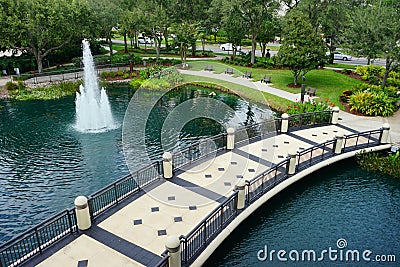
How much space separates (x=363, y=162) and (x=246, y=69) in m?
24.0

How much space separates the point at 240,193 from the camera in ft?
40.3

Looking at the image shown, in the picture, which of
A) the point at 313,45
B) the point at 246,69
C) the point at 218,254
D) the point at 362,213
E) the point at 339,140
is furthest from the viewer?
the point at 246,69

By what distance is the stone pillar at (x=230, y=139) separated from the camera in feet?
56.2

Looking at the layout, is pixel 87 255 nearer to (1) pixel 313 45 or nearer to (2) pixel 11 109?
(2) pixel 11 109

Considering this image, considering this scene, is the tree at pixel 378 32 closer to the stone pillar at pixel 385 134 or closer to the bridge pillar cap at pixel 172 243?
the stone pillar at pixel 385 134

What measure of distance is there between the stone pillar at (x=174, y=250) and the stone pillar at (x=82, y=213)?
134 inches

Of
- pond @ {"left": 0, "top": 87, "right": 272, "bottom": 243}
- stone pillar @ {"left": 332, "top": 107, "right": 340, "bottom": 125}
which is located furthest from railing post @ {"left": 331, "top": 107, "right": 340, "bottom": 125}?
pond @ {"left": 0, "top": 87, "right": 272, "bottom": 243}

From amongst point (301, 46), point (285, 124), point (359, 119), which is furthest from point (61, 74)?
point (359, 119)

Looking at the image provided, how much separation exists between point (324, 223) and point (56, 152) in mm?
13905

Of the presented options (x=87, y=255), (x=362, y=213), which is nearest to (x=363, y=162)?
(x=362, y=213)

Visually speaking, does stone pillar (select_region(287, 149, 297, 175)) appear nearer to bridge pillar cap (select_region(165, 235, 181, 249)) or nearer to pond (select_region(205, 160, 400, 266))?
pond (select_region(205, 160, 400, 266))

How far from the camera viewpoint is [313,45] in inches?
1136

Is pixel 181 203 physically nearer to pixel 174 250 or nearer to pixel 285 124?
pixel 174 250

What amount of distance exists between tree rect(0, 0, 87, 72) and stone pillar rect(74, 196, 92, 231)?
27.8 meters
